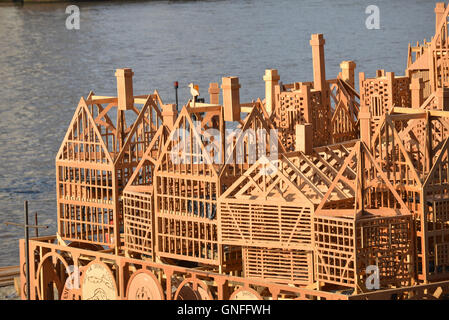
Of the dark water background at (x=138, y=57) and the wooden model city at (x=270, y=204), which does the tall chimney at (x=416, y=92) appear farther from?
the dark water background at (x=138, y=57)

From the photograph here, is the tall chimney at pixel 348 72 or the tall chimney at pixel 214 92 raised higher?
the tall chimney at pixel 348 72

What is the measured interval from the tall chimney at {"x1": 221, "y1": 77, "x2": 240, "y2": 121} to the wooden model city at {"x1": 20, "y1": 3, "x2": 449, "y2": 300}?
0.04 metres

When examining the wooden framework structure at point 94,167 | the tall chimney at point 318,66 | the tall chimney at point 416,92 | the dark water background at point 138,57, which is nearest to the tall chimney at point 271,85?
the tall chimney at point 318,66

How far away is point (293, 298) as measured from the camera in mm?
36594

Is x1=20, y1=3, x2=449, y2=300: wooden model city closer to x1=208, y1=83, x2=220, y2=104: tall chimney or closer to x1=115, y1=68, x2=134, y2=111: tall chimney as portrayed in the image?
x1=115, y1=68, x2=134, y2=111: tall chimney

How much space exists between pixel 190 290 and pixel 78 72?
326ft

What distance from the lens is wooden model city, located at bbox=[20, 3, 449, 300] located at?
35438mm

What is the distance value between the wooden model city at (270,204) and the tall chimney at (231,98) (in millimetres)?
39

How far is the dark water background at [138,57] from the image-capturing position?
92.2 metres

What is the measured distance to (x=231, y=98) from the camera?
3909 centimetres

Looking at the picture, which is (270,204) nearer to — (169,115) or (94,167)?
(169,115)

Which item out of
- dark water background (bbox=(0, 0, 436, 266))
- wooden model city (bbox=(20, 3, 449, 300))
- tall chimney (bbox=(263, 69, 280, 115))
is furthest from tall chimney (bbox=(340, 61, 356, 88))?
dark water background (bbox=(0, 0, 436, 266))

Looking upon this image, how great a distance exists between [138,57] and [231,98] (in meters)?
106

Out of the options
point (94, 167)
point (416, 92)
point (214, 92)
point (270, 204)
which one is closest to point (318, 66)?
point (416, 92)
